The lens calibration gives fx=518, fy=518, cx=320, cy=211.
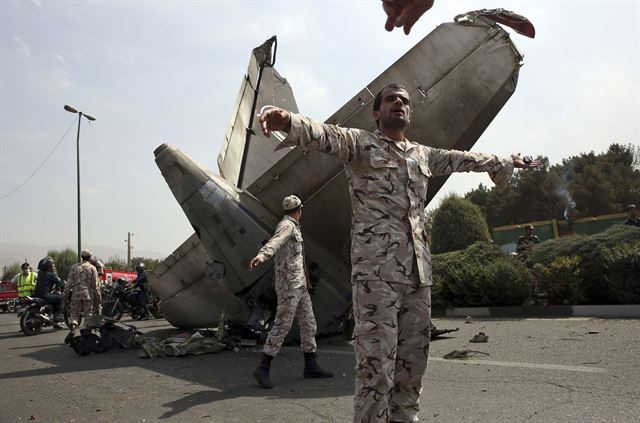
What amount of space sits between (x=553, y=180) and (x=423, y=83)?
3783 centimetres

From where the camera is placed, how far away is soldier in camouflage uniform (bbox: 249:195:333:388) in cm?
509

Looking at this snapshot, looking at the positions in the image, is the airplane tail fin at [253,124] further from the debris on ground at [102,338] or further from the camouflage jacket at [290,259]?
the camouflage jacket at [290,259]

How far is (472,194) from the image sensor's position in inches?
1833

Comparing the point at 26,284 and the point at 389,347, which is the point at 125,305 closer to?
the point at 26,284

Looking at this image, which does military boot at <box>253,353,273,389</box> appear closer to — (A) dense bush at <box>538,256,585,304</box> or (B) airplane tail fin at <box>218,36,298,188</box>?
(B) airplane tail fin at <box>218,36,298,188</box>

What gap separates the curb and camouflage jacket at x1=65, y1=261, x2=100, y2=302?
7213 millimetres

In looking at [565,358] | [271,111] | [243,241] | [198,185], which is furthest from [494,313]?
[271,111]

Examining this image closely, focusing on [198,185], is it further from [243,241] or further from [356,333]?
[356,333]

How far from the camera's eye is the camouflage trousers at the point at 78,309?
33.8 ft

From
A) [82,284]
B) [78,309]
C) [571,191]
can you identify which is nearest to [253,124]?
[82,284]

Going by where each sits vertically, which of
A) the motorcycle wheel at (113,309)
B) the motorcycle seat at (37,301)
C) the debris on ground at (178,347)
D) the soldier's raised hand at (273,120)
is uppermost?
the soldier's raised hand at (273,120)

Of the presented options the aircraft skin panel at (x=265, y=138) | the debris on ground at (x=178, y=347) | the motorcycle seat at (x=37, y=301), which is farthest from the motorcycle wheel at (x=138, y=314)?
the debris on ground at (x=178, y=347)

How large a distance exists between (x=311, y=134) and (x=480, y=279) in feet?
29.3

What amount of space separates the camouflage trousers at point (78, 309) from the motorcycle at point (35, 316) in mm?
1408
